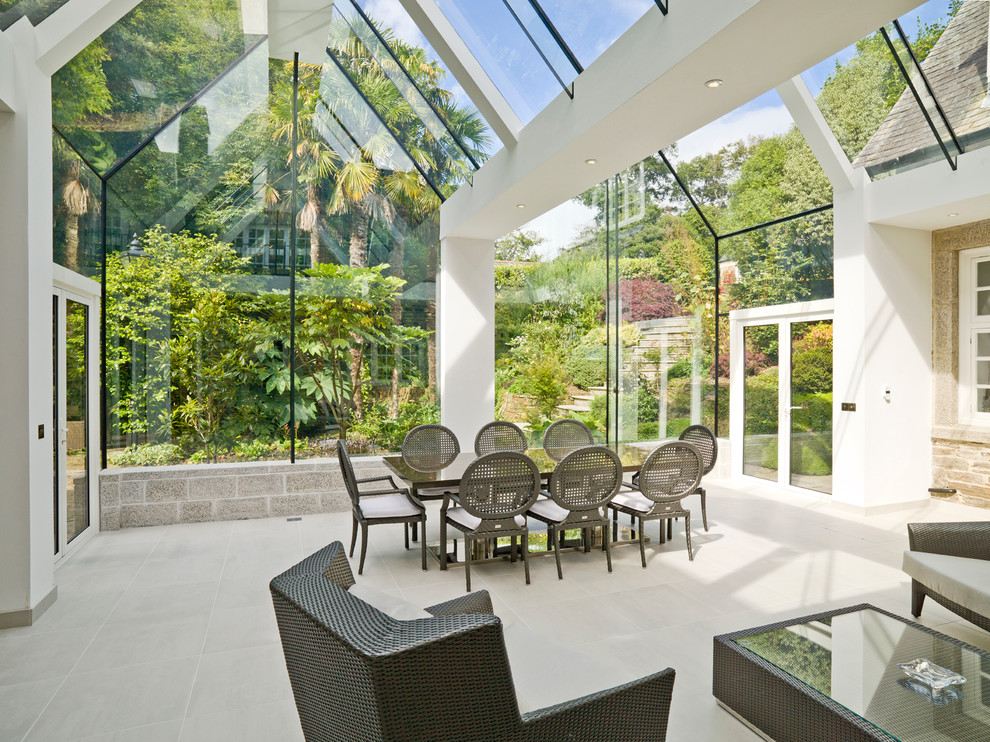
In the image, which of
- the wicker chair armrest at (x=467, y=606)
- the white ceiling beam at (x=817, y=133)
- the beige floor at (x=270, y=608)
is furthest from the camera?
the white ceiling beam at (x=817, y=133)

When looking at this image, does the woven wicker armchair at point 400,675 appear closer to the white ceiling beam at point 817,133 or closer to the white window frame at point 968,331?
the white ceiling beam at point 817,133

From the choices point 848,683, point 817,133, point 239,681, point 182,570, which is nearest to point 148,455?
point 182,570

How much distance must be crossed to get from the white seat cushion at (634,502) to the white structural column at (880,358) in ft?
8.79

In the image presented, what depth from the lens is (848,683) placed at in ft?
7.27

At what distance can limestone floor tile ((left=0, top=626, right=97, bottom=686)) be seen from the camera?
281 centimetres

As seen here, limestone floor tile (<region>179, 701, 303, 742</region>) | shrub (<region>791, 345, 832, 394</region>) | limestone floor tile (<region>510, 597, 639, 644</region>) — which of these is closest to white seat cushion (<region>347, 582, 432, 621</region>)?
limestone floor tile (<region>179, 701, 303, 742</region>)

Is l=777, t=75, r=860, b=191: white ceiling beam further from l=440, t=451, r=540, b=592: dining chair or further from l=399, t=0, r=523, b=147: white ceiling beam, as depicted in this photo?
l=440, t=451, r=540, b=592: dining chair

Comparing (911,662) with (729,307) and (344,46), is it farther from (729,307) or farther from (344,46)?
(344,46)

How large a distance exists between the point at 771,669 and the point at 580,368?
5.46 meters

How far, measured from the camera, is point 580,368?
7.63 metres

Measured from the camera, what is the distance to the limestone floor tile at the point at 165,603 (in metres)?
3.52

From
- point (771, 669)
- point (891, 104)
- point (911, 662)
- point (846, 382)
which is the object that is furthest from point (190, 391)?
point (891, 104)

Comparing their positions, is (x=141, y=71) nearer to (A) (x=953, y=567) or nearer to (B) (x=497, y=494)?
(B) (x=497, y=494)

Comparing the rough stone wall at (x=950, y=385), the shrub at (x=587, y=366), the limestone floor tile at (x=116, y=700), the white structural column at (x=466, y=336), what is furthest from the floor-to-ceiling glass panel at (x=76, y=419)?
the rough stone wall at (x=950, y=385)
